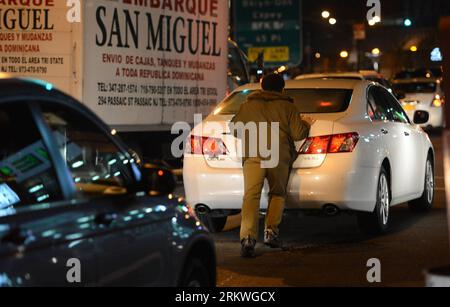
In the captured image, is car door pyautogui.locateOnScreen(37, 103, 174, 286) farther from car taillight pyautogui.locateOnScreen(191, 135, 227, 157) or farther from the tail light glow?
the tail light glow

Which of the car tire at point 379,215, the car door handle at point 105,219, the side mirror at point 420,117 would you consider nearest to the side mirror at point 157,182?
the car door handle at point 105,219

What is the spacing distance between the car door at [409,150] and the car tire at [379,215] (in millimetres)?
684

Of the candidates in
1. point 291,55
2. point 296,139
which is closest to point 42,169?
point 296,139

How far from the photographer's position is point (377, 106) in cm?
1026

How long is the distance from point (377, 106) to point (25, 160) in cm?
632

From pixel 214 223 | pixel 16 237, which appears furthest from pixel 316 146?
pixel 16 237

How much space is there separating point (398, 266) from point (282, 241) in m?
1.69

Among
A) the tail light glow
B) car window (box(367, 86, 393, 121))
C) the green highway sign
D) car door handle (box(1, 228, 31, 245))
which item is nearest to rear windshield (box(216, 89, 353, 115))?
car window (box(367, 86, 393, 121))

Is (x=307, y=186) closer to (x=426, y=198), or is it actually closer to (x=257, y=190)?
(x=257, y=190)

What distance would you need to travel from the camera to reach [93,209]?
4473 mm

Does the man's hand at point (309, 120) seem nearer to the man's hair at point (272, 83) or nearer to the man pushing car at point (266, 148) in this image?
the man pushing car at point (266, 148)

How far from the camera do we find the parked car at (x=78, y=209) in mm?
4016

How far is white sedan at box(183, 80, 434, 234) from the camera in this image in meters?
9.05
